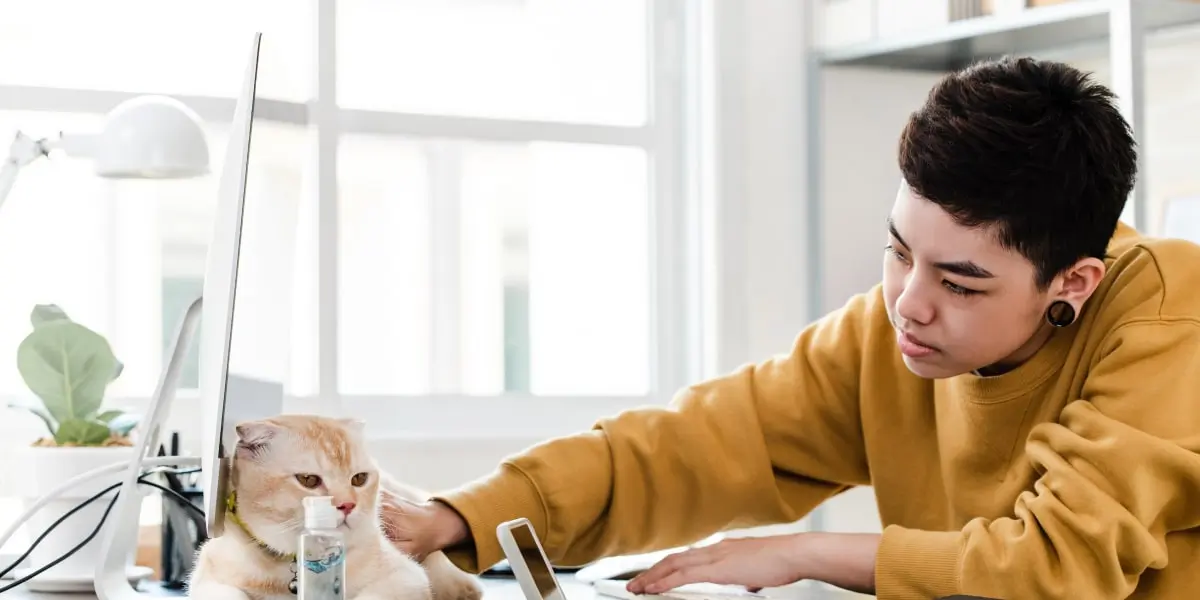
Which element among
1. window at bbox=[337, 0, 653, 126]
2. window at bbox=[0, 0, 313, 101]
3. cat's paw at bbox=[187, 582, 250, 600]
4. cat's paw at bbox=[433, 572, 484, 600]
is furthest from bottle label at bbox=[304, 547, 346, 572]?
window at bbox=[337, 0, 653, 126]

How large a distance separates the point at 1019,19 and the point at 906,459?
98cm

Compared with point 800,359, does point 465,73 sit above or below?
above

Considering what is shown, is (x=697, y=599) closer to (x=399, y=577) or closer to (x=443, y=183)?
(x=399, y=577)

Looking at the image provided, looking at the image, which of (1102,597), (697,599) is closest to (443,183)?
(697,599)

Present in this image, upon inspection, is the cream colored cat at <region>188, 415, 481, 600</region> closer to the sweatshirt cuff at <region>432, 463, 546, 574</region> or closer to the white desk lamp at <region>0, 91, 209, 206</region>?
the sweatshirt cuff at <region>432, 463, 546, 574</region>

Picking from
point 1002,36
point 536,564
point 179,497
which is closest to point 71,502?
point 179,497

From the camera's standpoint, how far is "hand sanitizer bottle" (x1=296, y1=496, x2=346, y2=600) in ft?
2.85

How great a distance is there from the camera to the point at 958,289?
1.07 meters

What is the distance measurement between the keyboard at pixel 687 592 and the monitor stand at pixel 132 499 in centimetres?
38

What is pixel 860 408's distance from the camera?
4.47 ft

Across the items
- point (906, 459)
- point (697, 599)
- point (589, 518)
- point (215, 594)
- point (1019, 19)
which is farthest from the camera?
point (1019, 19)

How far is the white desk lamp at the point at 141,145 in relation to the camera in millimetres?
1226

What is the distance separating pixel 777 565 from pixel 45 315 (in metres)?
0.75

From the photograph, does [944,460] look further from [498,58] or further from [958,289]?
[498,58]
